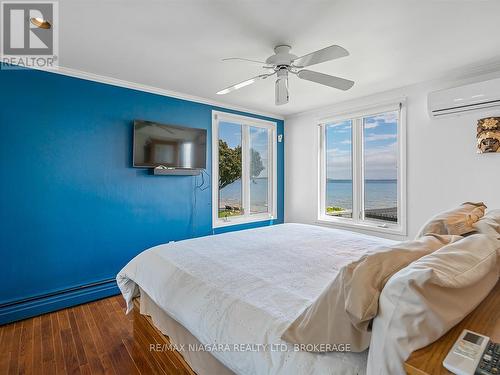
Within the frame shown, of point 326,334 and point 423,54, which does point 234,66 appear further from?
point 326,334

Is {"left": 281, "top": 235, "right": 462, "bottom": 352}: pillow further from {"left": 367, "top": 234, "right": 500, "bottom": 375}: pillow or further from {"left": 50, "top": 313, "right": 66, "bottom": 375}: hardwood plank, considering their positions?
{"left": 50, "top": 313, "right": 66, "bottom": 375}: hardwood plank

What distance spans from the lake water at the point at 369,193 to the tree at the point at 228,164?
156cm

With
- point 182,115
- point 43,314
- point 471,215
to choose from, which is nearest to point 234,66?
point 182,115

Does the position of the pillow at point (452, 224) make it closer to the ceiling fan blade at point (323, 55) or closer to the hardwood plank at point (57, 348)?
the ceiling fan blade at point (323, 55)

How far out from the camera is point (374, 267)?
85 centimetres

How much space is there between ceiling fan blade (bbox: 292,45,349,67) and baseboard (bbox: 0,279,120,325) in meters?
3.06

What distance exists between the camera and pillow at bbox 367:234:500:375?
68cm

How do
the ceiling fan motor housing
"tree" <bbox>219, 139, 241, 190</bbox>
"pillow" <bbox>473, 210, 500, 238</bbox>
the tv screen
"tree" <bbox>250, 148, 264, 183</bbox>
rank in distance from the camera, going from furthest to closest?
"tree" <bbox>250, 148, 264, 183</bbox> < "tree" <bbox>219, 139, 241, 190</bbox> < the tv screen < the ceiling fan motor housing < "pillow" <bbox>473, 210, 500, 238</bbox>

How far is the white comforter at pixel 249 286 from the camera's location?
1.01m

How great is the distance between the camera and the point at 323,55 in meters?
1.87

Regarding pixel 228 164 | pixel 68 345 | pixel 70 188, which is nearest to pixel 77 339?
pixel 68 345

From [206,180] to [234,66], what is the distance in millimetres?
1735

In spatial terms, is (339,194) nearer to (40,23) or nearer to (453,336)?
(453,336)

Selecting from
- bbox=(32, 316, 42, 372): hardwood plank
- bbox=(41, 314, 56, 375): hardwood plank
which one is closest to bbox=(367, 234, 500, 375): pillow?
bbox=(41, 314, 56, 375): hardwood plank
